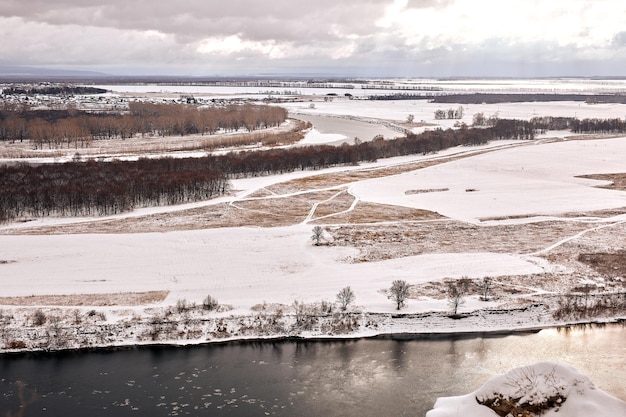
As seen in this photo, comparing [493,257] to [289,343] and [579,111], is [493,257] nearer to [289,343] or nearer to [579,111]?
[289,343]

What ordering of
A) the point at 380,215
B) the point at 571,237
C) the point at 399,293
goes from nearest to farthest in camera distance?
1. the point at 399,293
2. the point at 571,237
3. the point at 380,215

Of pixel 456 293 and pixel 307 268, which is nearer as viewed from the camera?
pixel 456 293

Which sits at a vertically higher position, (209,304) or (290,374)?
(209,304)

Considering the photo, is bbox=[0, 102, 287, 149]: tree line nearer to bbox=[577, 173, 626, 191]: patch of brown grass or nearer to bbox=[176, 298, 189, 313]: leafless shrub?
bbox=[577, 173, 626, 191]: patch of brown grass

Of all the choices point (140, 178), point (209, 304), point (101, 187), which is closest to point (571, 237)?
point (209, 304)

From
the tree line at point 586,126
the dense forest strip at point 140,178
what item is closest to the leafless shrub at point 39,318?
the dense forest strip at point 140,178

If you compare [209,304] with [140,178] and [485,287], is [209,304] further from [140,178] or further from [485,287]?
[140,178]

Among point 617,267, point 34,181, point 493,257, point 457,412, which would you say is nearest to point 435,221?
point 493,257
